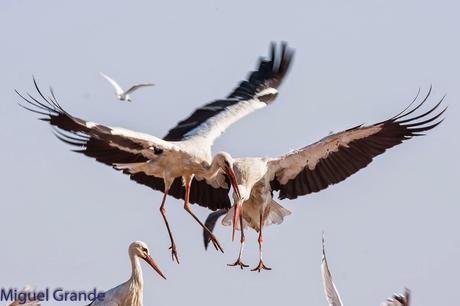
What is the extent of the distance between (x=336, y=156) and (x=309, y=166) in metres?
0.37

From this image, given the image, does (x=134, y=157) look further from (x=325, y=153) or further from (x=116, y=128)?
(x=325, y=153)

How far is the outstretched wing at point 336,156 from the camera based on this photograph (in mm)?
18578

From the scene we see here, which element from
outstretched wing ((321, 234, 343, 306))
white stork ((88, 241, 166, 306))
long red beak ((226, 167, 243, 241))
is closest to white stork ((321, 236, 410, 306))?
outstretched wing ((321, 234, 343, 306))

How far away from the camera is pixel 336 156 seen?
1900cm

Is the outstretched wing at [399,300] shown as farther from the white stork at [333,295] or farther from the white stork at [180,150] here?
the white stork at [180,150]

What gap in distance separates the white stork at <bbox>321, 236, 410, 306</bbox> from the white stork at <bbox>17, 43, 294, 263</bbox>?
1325mm

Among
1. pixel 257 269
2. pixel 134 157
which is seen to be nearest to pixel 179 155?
pixel 134 157

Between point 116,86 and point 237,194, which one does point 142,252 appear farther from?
point 116,86

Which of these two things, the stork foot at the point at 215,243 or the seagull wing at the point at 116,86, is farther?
the seagull wing at the point at 116,86

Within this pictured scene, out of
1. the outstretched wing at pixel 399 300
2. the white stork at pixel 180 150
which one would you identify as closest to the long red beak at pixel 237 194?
the white stork at pixel 180 150

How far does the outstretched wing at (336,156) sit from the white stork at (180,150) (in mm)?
812

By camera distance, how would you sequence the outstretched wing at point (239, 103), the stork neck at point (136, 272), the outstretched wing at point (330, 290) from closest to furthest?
the stork neck at point (136, 272)
the outstretched wing at point (330, 290)
the outstretched wing at point (239, 103)

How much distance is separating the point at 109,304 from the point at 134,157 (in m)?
2.34

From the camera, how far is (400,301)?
1572 centimetres
